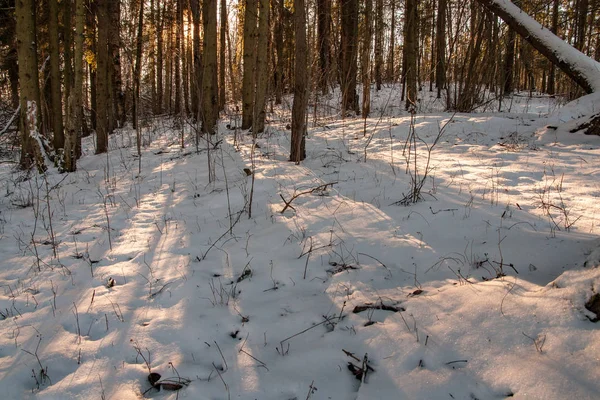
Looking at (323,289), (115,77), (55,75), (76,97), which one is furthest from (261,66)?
(115,77)

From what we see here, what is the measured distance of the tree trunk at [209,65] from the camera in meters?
9.25

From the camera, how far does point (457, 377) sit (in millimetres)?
1810

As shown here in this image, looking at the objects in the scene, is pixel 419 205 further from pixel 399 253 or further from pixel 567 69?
pixel 567 69

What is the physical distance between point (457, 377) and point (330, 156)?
514cm

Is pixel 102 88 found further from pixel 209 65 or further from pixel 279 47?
pixel 279 47

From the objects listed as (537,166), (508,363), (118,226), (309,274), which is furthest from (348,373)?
(537,166)

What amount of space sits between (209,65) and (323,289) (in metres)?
8.13

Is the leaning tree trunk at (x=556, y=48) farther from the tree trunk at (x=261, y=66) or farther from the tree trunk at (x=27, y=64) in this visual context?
the tree trunk at (x=27, y=64)

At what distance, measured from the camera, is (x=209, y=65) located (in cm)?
934

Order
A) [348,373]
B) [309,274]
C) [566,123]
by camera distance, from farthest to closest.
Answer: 1. [566,123]
2. [309,274]
3. [348,373]

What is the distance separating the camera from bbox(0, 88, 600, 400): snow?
190cm

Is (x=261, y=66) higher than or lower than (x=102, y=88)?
higher

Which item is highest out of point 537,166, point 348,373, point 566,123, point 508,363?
point 566,123

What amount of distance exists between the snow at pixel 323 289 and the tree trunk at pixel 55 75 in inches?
200
